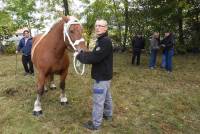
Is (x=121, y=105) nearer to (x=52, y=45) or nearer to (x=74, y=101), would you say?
(x=74, y=101)

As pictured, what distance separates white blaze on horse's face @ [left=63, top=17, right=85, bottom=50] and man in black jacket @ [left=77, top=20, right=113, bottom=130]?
1.14ft

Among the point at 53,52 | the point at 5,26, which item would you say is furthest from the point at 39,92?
the point at 5,26

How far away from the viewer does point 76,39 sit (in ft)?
20.5

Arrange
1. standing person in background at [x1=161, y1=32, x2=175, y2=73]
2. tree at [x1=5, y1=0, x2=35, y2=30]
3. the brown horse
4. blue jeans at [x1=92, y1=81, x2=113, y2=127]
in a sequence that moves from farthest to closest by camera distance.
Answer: tree at [x1=5, y1=0, x2=35, y2=30], standing person in background at [x1=161, y1=32, x2=175, y2=73], the brown horse, blue jeans at [x1=92, y1=81, x2=113, y2=127]

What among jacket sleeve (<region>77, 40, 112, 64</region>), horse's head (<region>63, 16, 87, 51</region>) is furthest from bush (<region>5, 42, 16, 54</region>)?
jacket sleeve (<region>77, 40, 112, 64</region>)

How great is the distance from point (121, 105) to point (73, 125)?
5.91ft

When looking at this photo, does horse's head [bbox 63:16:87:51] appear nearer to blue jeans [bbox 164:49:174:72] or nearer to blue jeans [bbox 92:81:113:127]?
blue jeans [bbox 92:81:113:127]

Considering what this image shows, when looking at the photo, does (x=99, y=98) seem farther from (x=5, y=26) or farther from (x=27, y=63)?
(x=5, y=26)

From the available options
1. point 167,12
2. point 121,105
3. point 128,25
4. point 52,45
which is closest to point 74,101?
point 121,105

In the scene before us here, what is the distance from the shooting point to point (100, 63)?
6.00 m

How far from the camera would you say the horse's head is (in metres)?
6.18

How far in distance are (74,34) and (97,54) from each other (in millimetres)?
762

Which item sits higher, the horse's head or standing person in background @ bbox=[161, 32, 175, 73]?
the horse's head

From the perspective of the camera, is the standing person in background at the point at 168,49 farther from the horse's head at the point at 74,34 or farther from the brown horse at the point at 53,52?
the horse's head at the point at 74,34
